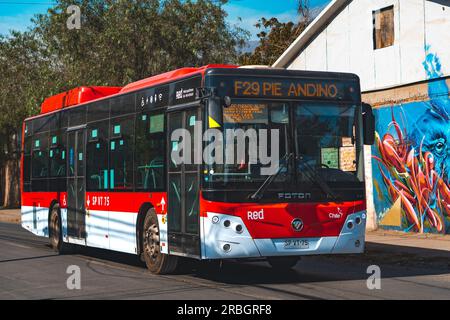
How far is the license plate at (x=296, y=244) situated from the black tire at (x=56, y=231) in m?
7.90

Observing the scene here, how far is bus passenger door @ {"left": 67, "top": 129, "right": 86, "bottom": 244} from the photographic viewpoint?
652 inches

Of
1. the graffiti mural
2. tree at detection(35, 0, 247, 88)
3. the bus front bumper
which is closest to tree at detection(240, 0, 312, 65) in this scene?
tree at detection(35, 0, 247, 88)

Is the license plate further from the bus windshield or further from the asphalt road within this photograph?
the bus windshield

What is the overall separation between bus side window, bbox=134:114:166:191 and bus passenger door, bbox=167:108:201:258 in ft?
1.00

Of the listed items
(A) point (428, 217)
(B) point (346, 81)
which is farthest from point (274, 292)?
(A) point (428, 217)

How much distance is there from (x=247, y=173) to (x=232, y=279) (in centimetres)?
208

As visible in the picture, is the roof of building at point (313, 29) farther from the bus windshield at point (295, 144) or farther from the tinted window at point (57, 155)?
the bus windshield at point (295, 144)

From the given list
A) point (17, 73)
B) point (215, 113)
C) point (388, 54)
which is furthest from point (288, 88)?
point (17, 73)

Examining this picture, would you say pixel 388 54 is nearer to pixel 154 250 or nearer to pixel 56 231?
pixel 56 231

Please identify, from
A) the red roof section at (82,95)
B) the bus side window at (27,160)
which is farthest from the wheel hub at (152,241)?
the bus side window at (27,160)

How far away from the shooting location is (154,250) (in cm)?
1339

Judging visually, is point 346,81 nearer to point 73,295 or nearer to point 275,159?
point 275,159

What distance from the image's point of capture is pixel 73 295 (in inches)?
431

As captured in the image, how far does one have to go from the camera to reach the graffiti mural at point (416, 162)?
21.2 meters
